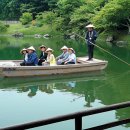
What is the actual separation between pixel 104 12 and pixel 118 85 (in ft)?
86.8

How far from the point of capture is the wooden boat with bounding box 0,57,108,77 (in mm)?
14391

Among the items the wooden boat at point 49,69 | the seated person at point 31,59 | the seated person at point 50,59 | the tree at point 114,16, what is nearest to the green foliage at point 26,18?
the tree at point 114,16

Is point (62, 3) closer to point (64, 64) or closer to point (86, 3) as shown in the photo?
point (86, 3)

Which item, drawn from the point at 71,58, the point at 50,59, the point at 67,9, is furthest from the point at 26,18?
the point at 50,59

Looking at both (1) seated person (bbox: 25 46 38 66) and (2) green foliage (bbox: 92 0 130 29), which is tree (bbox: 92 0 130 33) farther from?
(1) seated person (bbox: 25 46 38 66)

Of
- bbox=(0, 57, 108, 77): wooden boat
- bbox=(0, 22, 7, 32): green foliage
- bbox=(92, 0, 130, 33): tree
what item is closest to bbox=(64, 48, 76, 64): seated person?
bbox=(0, 57, 108, 77): wooden boat

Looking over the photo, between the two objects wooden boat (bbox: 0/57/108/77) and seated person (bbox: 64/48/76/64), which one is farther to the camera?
seated person (bbox: 64/48/76/64)

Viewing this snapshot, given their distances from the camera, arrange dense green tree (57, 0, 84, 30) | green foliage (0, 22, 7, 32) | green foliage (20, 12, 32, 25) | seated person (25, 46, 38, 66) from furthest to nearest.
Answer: green foliage (20, 12, 32, 25)
green foliage (0, 22, 7, 32)
dense green tree (57, 0, 84, 30)
seated person (25, 46, 38, 66)

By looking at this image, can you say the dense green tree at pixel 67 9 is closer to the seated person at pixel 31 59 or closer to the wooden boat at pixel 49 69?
the wooden boat at pixel 49 69

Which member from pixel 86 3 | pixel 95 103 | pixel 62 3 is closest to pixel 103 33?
pixel 86 3

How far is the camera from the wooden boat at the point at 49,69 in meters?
14.4

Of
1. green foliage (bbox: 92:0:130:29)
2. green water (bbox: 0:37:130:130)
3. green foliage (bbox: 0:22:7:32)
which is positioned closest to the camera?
green water (bbox: 0:37:130:130)

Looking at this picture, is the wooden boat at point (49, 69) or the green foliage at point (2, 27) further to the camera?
the green foliage at point (2, 27)

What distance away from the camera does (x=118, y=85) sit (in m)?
13.3
